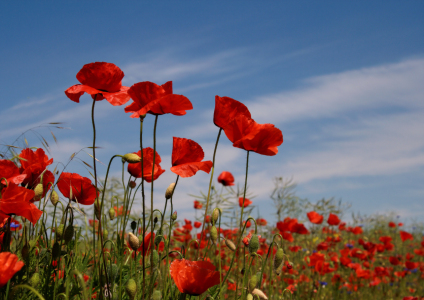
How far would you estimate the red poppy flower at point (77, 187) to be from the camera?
155 centimetres

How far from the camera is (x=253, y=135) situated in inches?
52.4

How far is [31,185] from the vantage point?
163 cm

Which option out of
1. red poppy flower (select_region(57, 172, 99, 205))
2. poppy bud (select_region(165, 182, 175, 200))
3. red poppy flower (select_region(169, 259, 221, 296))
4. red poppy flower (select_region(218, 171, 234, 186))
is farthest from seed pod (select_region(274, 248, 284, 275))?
red poppy flower (select_region(218, 171, 234, 186))

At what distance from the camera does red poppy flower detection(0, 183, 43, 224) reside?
46.4 inches

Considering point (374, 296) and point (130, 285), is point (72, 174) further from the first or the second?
point (374, 296)

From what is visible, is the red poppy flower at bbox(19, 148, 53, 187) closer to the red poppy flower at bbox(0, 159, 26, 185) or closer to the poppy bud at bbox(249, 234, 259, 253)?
the red poppy flower at bbox(0, 159, 26, 185)

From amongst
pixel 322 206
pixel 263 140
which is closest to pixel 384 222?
pixel 322 206

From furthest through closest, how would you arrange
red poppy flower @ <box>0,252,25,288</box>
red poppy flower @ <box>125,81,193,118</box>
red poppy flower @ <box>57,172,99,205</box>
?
red poppy flower @ <box>57,172,99,205</box> → red poppy flower @ <box>125,81,193,118</box> → red poppy flower @ <box>0,252,25,288</box>

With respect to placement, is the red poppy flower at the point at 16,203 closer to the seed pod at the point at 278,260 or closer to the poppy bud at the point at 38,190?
the poppy bud at the point at 38,190

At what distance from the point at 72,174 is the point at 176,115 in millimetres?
614

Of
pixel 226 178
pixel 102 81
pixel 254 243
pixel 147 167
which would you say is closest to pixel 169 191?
pixel 147 167

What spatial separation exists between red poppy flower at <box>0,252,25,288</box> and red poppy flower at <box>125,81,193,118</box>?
0.53 m

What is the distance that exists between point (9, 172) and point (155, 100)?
0.74 meters

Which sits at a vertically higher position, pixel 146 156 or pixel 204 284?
pixel 146 156
